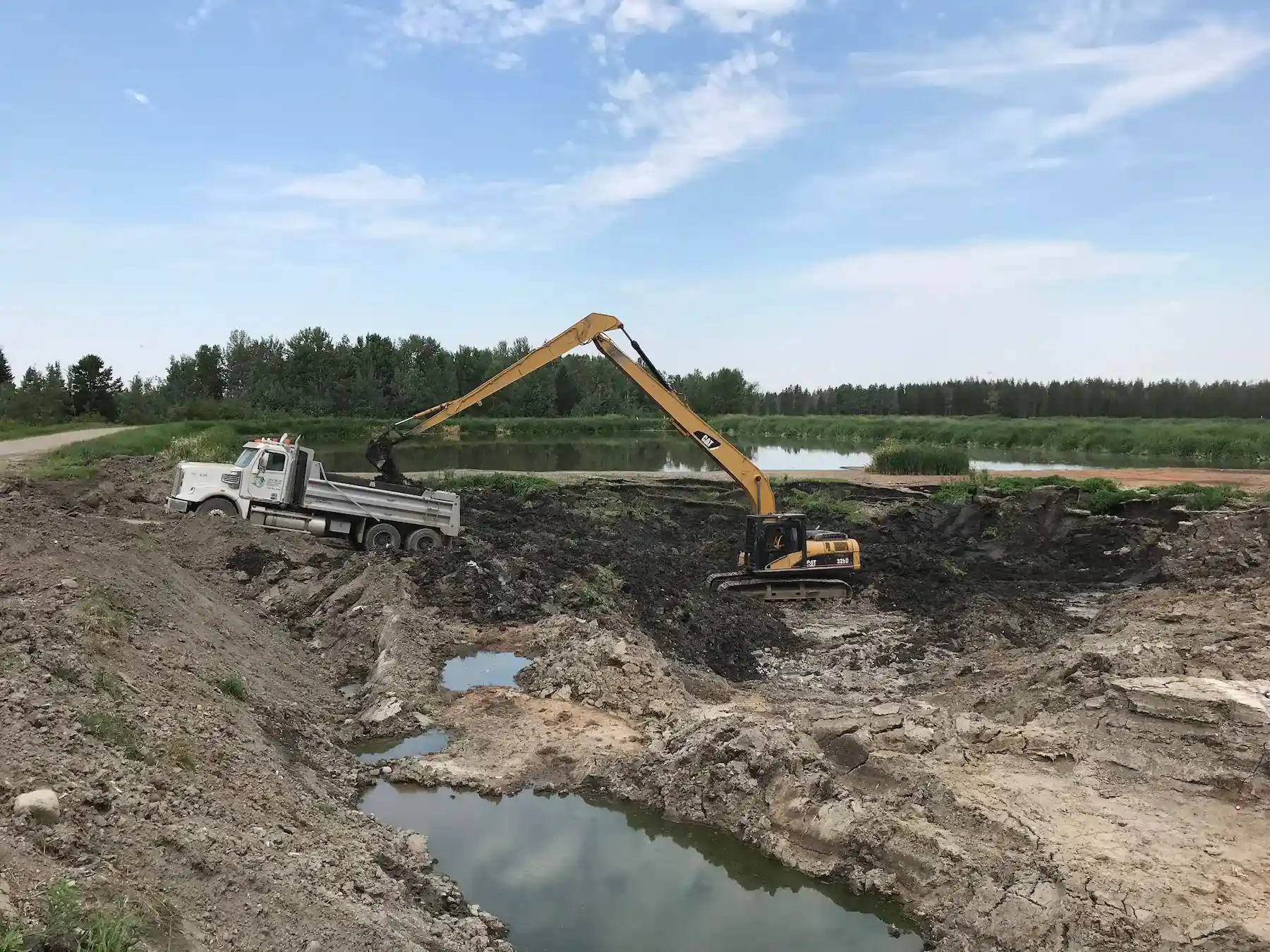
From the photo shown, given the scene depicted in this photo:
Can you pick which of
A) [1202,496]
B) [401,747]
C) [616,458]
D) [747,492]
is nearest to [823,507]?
[747,492]

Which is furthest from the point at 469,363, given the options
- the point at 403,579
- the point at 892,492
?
the point at 403,579

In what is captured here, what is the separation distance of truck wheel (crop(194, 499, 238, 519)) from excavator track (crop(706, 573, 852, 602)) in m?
9.57

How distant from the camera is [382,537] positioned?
18.6 meters

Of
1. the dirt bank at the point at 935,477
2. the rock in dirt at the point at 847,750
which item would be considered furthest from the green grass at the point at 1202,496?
the rock in dirt at the point at 847,750

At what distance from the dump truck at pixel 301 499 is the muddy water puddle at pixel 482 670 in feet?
20.5

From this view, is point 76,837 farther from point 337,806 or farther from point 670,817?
point 670,817

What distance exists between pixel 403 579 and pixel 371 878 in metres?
9.14

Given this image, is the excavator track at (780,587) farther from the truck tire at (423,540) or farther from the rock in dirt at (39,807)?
the rock in dirt at (39,807)

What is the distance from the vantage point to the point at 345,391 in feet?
276

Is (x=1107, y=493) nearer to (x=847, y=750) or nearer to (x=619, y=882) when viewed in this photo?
(x=847, y=750)

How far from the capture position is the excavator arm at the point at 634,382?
59.2 feet

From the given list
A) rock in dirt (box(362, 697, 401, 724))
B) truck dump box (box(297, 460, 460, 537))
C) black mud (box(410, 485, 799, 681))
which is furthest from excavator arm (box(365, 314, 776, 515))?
rock in dirt (box(362, 697, 401, 724))

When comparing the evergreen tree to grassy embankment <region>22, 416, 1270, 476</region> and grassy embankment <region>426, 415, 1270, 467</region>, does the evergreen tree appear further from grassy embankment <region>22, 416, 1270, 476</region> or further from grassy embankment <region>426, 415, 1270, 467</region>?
grassy embankment <region>426, 415, 1270, 467</region>

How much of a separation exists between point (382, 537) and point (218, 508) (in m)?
3.21
